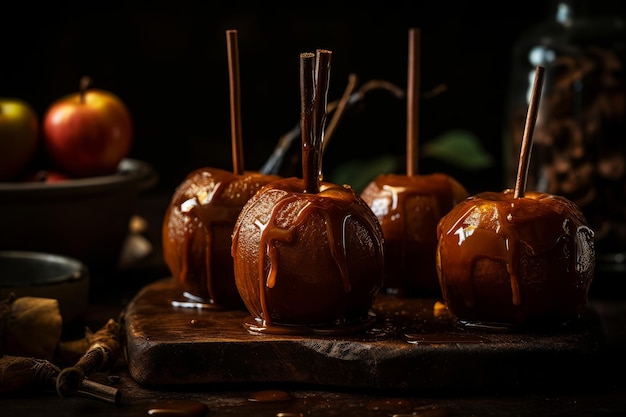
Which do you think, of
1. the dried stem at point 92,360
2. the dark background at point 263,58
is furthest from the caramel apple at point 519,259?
the dark background at point 263,58

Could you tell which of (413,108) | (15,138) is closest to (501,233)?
(413,108)

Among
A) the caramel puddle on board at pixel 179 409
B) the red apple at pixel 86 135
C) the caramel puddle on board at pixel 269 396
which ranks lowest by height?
the caramel puddle on board at pixel 269 396

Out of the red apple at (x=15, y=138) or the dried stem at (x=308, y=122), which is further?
the red apple at (x=15, y=138)

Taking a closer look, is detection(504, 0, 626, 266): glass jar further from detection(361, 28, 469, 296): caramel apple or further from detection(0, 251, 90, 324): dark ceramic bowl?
detection(0, 251, 90, 324): dark ceramic bowl

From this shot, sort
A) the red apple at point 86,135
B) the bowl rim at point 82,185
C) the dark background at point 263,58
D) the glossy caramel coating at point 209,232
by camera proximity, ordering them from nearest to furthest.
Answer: the glossy caramel coating at point 209,232 → the bowl rim at point 82,185 → the red apple at point 86,135 → the dark background at point 263,58

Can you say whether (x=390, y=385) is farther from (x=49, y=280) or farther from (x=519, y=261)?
(x=49, y=280)

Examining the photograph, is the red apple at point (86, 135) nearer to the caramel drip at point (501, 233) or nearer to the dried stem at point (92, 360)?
the dried stem at point (92, 360)

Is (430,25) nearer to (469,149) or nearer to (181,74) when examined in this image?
(469,149)

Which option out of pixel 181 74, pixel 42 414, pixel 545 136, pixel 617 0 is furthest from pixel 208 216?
pixel 181 74
